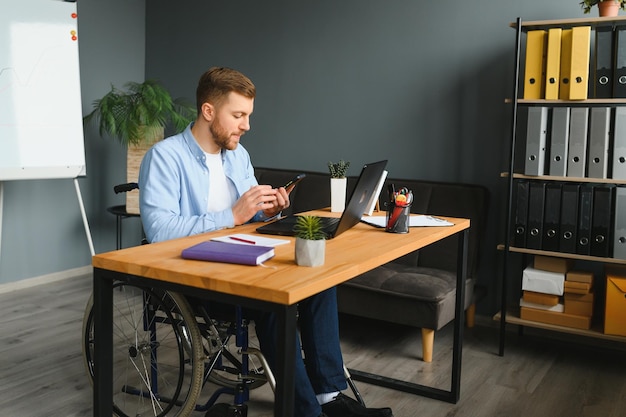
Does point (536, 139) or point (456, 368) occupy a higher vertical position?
point (536, 139)

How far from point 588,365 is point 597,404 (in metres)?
0.50

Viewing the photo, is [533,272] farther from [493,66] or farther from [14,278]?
[14,278]

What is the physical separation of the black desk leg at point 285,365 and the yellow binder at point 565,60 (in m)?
2.15

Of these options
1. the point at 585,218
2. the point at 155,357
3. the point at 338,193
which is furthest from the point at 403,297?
the point at 155,357

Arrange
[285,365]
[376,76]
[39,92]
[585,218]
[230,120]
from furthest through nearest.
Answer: [376,76]
[39,92]
[585,218]
[230,120]
[285,365]

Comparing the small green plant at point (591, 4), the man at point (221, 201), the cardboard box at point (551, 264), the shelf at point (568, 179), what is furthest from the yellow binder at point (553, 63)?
the man at point (221, 201)

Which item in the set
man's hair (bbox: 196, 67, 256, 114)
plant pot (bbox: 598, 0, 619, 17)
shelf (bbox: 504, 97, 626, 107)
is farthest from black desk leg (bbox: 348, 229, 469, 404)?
plant pot (bbox: 598, 0, 619, 17)

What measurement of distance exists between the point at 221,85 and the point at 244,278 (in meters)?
1.01

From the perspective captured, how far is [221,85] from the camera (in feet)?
7.64

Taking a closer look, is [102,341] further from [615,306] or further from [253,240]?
[615,306]

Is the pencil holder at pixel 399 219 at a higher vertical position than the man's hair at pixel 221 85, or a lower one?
lower

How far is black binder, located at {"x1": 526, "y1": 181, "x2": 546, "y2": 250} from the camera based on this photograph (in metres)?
3.16

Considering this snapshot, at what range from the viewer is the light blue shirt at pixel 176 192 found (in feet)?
7.09

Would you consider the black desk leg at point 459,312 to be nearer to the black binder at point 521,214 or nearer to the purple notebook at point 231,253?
the black binder at point 521,214
